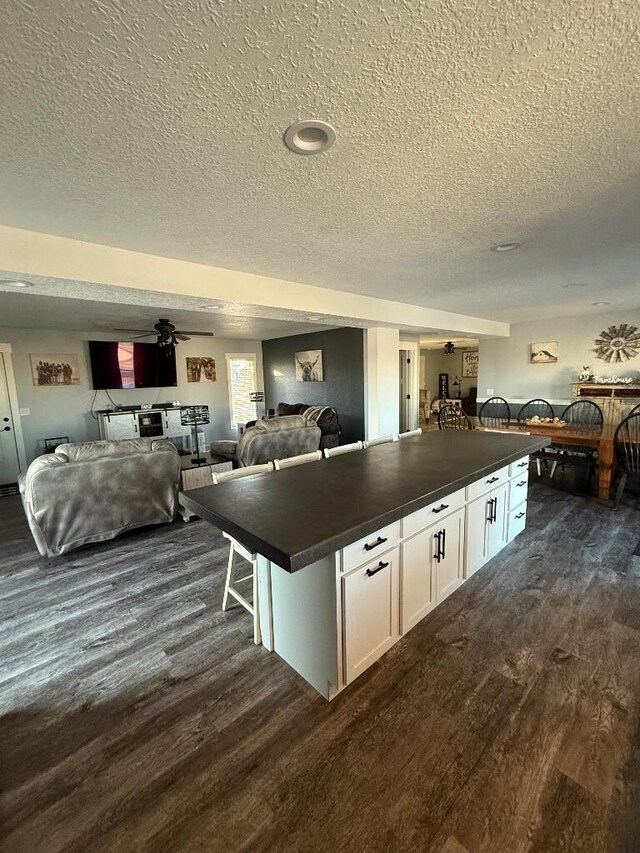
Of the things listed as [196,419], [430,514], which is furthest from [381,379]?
[430,514]

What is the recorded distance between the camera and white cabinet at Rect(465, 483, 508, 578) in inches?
104

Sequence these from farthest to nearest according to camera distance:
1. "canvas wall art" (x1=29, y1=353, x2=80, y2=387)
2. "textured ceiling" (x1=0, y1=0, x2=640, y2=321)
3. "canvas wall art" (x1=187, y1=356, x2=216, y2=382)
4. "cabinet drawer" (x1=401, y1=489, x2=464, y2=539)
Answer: "canvas wall art" (x1=187, y1=356, x2=216, y2=382) → "canvas wall art" (x1=29, y1=353, x2=80, y2=387) → "cabinet drawer" (x1=401, y1=489, x2=464, y2=539) → "textured ceiling" (x1=0, y1=0, x2=640, y2=321)

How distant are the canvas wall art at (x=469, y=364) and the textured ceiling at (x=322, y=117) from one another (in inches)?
428

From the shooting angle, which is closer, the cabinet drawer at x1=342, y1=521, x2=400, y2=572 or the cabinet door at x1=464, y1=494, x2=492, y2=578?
the cabinet drawer at x1=342, y1=521, x2=400, y2=572

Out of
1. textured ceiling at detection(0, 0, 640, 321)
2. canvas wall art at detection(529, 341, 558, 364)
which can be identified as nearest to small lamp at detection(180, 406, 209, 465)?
textured ceiling at detection(0, 0, 640, 321)

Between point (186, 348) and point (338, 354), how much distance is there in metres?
3.42

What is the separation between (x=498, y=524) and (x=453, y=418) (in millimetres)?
3530

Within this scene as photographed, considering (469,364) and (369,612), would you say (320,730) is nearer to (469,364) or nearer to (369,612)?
(369,612)

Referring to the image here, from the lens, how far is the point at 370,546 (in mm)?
1750

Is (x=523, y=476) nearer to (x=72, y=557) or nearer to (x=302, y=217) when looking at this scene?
(x=302, y=217)

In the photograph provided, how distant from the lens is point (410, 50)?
1059 millimetres

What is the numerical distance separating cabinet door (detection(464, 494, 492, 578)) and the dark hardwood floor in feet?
0.59

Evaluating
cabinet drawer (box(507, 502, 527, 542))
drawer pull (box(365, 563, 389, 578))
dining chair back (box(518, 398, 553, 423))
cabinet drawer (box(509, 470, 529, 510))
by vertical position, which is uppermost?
dining chair back (box(518, 398, 553, 423))

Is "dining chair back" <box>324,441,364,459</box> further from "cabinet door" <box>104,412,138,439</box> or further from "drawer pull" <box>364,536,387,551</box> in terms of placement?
"cabinet door" <box>104,412,138,439</box>
